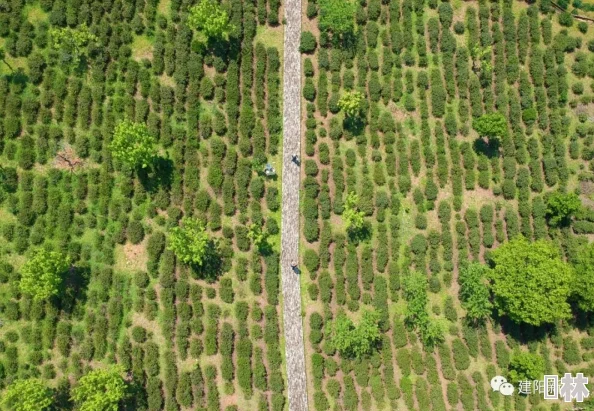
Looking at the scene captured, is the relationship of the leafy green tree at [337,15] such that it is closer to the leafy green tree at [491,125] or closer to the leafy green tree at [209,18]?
the leafy green tree at [209,18]

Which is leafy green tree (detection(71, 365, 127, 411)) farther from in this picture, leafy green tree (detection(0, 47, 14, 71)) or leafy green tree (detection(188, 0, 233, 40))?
leafy green tree (detection(188, 0, 233, 40))

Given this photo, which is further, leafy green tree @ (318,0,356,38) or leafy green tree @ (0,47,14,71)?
leafy green tree @ (318,0,356,38)

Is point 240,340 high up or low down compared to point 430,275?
down

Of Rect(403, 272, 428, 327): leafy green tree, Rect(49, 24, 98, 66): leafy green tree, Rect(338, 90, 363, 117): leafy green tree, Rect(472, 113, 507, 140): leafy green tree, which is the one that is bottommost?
Rect(403, 272, 428, 327): leafy green tree

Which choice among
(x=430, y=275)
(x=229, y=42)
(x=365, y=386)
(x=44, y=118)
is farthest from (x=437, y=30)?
(x=44, y=118)

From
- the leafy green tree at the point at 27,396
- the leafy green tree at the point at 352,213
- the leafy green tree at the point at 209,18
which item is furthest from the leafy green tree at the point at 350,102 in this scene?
the leafy green tree at the point at 27,396

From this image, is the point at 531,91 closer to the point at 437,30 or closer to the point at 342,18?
the point at 437,30

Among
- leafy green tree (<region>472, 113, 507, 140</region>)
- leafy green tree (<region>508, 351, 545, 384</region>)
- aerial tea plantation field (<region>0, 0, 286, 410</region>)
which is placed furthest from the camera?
leafy green tree (<region>472, 113, 507, 140</region>)

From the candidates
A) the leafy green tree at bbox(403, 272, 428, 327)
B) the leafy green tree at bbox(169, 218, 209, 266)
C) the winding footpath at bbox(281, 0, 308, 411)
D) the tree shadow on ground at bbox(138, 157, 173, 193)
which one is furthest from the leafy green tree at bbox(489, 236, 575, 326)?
the tree shadow on ground at bbox(138, 157, 173, 193)

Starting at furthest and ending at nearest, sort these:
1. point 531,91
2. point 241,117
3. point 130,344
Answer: point 531,91 → point 241,117 → point 130,344
